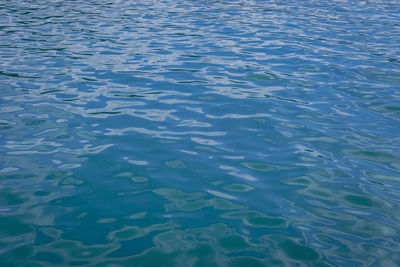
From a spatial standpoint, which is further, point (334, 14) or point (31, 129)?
point (334, 14)

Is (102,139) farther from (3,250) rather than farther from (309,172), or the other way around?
(309,172)

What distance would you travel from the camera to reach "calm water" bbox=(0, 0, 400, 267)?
3.89m

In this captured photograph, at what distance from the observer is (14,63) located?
934 centimetres

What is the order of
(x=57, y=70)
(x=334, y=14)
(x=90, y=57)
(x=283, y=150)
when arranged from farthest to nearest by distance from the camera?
(x=334, y=14)
(x=90, y=57)
(x=57, y=70)
(x=283, y=150)

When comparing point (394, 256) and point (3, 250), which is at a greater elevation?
point (3, 250)

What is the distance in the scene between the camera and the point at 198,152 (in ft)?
18.3

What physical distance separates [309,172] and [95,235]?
9.03 ft

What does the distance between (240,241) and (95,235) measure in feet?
4.67

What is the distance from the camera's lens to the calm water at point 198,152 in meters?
3.89

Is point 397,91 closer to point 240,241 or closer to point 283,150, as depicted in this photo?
point 283,150

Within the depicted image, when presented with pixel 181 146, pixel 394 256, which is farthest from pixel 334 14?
pixel 394 256

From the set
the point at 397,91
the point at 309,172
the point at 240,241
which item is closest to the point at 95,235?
the point at 240,241

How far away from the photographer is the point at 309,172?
514 centimetres

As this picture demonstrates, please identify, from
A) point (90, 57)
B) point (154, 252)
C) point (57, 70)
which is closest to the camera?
point (154, 252)
